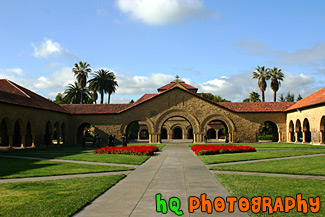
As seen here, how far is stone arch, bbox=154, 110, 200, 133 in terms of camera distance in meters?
46.7

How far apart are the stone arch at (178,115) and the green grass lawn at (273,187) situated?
34379mm

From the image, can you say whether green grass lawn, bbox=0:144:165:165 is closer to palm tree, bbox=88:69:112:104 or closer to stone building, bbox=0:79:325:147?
stone building, bbox=0:79:325:147

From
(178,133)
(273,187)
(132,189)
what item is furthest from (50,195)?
(178,133)

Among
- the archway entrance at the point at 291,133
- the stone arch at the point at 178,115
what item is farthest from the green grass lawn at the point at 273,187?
the archway entrance at the point at 291,133

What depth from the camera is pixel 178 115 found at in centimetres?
4672

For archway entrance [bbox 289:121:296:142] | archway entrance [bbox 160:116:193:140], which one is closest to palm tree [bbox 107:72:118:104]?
archway entrance [bbox 160:116:193:140]

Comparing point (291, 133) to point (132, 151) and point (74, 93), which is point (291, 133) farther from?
point (74, 93)

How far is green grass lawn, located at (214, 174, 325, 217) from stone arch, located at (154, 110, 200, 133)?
113 ft

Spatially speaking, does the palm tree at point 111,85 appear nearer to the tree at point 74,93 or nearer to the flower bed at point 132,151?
the tree at point 74,93

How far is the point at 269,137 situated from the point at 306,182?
49833 millimetres

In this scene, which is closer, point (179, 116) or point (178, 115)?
point (179, 116)

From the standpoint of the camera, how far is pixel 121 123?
47906 mm

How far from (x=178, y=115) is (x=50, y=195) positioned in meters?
38.0

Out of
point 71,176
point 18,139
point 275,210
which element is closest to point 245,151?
point 71,176
